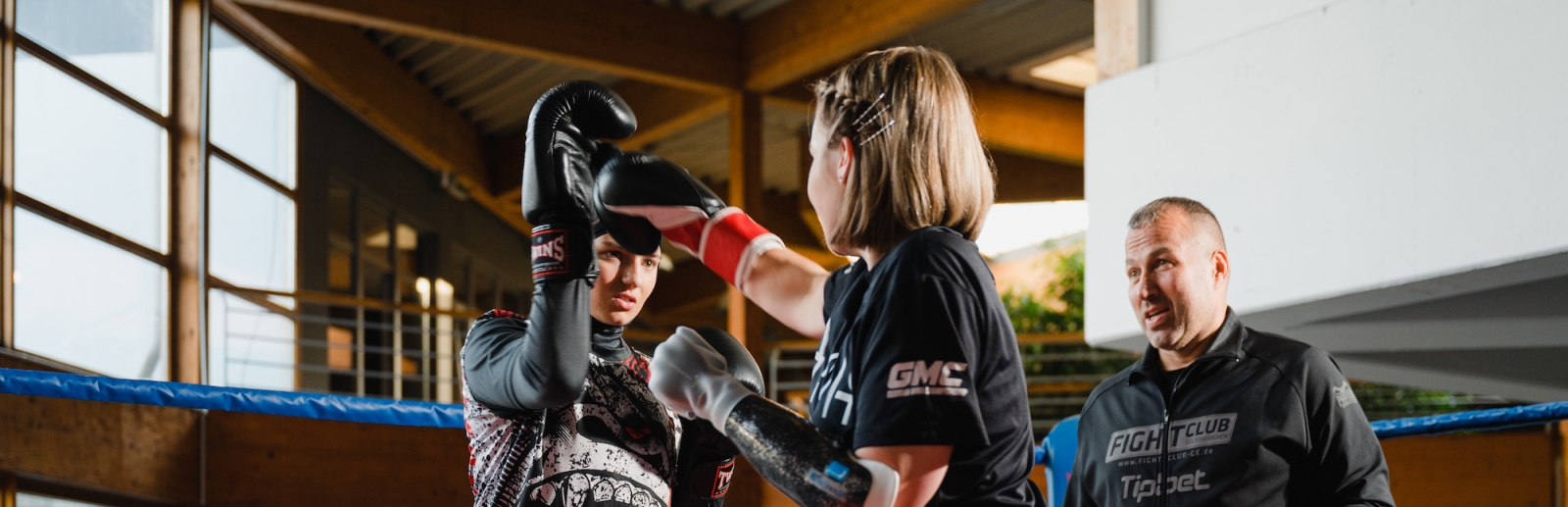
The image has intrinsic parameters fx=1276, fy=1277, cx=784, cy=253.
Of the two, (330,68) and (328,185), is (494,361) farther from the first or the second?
(328,185)

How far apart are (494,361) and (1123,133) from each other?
2897 mm

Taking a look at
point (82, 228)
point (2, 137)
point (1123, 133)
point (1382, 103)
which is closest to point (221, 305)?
point (82, 228)

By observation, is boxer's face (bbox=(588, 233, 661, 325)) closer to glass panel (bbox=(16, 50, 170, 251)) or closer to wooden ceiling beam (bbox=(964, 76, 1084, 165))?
glass panel (bbox=(16, 50, 170, 251))

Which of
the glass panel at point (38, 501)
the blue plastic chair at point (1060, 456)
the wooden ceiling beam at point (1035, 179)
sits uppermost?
the wooden ceiling beam at point (1035, 179)

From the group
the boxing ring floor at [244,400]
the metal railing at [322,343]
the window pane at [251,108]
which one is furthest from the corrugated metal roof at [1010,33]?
the boxing ring floor at [244,400]

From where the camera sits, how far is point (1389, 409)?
805 cm

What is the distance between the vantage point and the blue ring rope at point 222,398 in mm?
2336

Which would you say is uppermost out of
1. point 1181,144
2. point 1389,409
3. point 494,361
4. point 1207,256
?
point 1181,144

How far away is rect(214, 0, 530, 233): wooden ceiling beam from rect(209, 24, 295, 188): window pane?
5.0 inches

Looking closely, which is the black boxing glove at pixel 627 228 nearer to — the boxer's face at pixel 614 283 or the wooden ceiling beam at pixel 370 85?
the boxer's face at pixel 614 283

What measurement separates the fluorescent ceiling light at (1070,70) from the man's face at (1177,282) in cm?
611

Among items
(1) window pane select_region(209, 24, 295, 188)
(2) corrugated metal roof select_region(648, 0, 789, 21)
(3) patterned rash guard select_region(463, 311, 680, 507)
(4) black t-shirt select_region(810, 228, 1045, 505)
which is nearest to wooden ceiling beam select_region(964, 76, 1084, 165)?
(2) corrugated metal roof select_region(648, 0, 789, 21)

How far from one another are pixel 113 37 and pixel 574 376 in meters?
5.39

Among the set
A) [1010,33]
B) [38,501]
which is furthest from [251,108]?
[1010,33]
